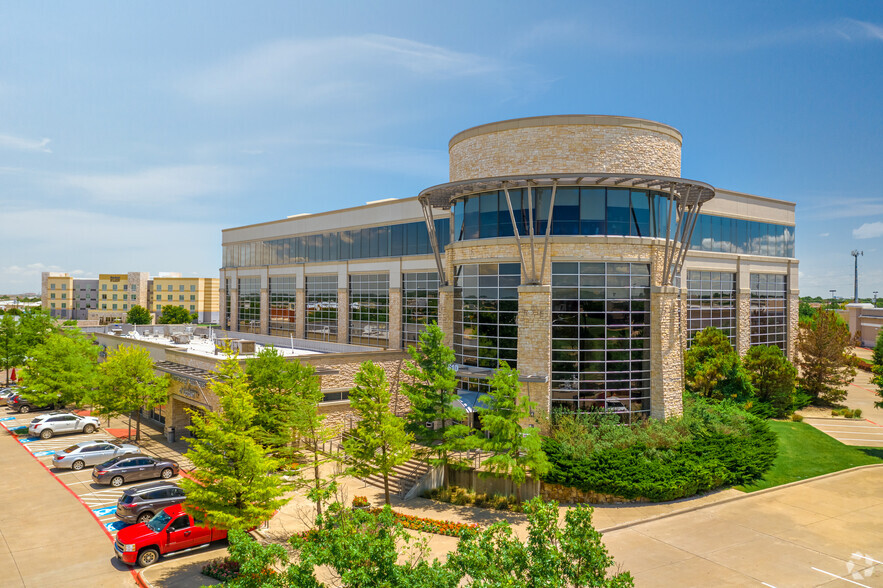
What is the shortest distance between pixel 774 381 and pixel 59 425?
46.9m

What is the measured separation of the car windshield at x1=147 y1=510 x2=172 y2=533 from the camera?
18.8 m

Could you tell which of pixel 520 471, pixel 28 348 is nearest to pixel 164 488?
pixel 520 471

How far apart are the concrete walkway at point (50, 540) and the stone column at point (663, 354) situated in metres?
24.1

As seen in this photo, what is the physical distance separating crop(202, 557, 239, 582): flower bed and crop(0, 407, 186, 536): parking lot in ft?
17.7

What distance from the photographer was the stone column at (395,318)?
1602 inches

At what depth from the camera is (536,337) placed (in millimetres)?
27703

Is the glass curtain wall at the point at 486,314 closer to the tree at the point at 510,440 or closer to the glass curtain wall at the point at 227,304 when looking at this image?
the tree at the point at 510,440

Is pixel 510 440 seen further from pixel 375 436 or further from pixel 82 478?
pixel 82 478

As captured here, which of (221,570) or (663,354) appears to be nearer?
(221,570)

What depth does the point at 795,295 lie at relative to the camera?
4775 cm

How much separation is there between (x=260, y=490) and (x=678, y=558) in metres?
13.7

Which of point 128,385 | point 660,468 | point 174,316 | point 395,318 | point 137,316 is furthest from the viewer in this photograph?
point 137,316

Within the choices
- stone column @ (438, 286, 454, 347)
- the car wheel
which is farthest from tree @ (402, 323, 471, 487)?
the car wheel

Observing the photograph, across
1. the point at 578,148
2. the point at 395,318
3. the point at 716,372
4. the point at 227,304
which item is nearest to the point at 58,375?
the point at 395,318
